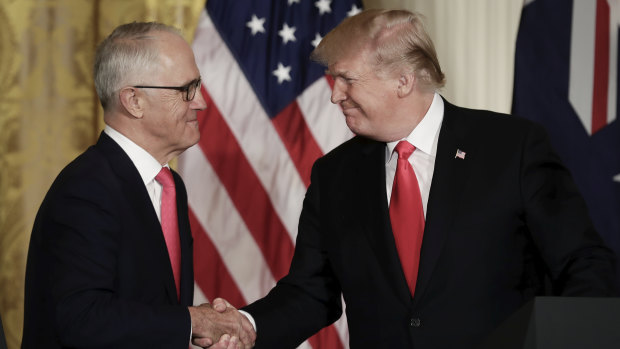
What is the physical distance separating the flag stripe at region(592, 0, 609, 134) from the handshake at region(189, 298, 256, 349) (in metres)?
1.73

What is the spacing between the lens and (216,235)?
3629 mm

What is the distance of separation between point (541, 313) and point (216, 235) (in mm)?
2555

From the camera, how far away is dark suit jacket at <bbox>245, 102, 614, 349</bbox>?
2.29m

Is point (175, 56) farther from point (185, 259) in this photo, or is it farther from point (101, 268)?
point (101, 268)

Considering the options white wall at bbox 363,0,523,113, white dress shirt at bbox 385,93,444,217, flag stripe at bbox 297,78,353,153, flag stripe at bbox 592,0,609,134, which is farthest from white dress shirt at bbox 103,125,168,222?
flag stripe at bbox 592,0,609,134

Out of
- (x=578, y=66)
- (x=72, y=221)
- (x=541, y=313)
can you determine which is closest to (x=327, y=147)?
(x=578, y=66)

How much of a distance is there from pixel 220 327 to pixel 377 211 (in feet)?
1.85

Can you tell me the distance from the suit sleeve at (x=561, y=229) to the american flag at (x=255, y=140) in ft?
Result: 4.65

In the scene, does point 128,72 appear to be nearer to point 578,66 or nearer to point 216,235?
point 216,235

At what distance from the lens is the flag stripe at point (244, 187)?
12.0ft

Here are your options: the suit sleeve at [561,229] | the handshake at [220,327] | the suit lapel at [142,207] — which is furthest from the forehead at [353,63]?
the handshake at [220,327]

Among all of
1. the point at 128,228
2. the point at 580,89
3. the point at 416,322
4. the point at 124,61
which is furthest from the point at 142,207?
the point at 580,89

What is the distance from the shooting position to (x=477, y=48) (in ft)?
11.9

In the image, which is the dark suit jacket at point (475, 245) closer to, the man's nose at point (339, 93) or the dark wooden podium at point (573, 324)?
the man's nose at point (339, 93)
